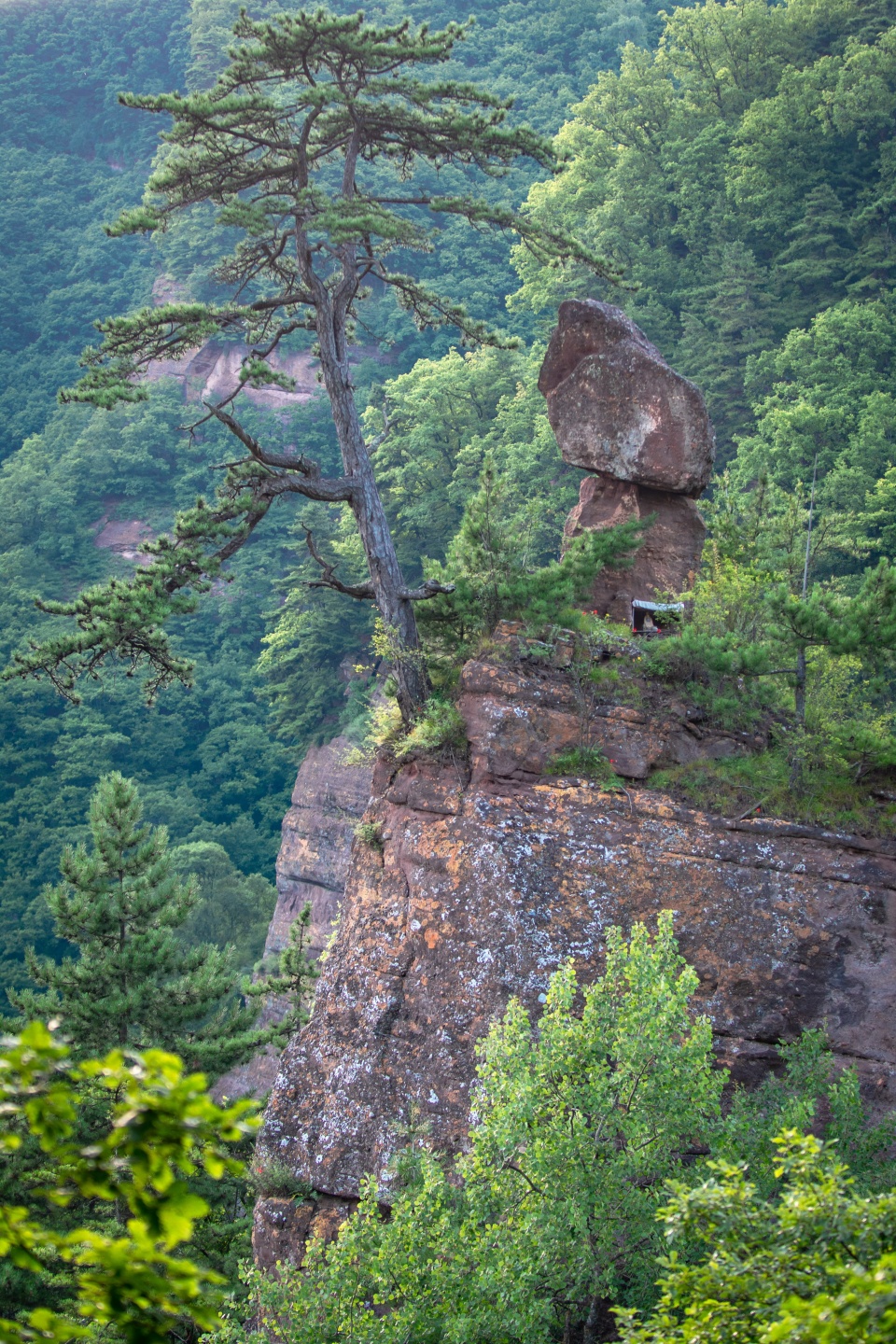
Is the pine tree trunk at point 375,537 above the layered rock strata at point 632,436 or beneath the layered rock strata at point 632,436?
beneath

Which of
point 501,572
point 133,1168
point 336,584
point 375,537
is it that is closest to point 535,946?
point 501,572

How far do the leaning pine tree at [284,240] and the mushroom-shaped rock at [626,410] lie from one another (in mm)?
1702

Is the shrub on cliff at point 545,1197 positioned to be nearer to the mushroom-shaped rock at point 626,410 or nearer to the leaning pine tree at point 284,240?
the leaning pine tree at point 284,240

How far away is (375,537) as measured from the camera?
1388cm

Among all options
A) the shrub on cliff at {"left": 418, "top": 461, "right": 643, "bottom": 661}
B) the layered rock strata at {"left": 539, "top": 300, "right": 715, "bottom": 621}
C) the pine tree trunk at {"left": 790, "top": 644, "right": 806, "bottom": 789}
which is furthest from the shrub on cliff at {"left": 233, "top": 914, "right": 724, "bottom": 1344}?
the layered rock strata at {"left": 539, "top": 300, "right": 715, "bottom": 621}

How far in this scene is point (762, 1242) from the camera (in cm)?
481

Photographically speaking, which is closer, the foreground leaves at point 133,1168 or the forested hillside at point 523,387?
the foreground leaves at point 133,1168

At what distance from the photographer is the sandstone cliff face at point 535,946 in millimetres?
10000

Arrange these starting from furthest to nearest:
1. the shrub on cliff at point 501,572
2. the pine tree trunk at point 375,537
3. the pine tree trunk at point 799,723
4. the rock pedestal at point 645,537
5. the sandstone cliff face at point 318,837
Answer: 1. the sandstone cliff face at point 318,837
2. the rock pedestal at point 645,537
3. the pine tree trunk at point 375,537
4. the shrub on cliff at point 501,572
5. the pine tree trunk at point 799,723

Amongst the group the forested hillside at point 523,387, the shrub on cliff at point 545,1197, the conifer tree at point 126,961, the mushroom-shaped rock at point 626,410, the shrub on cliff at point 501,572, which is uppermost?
the forested hillside at point 523,387

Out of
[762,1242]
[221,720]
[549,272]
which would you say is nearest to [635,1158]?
[762,1242]

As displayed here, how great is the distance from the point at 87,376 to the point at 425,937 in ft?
23.6

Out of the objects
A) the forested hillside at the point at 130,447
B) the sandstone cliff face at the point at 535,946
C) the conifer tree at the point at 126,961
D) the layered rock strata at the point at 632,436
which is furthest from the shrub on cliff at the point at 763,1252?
the forested hillside at the point at 130,447

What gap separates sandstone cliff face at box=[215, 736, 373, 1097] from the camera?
32156 mm
